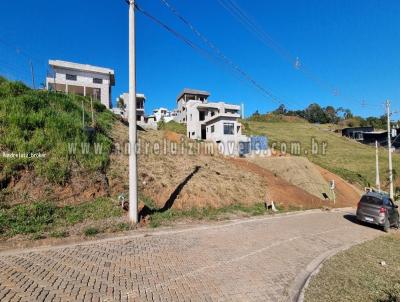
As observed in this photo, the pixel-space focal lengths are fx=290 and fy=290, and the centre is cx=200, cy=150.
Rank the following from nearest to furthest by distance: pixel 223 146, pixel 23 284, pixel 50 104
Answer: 1. pixel 23 284
2. pixel 50 104
3. pixel 223 146

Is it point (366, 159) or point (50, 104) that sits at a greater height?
point (50, 104)

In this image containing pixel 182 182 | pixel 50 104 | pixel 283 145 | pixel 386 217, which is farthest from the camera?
pixel 283 145

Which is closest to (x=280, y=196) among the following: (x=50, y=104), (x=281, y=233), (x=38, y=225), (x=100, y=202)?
(x=281, y=233)

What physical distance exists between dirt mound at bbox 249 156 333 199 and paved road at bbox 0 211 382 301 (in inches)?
545

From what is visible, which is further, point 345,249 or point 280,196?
point 280,196

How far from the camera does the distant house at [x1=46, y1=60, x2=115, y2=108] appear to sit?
3831 centimetres

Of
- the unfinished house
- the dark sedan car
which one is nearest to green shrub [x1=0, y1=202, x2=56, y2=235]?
the dark sedan car

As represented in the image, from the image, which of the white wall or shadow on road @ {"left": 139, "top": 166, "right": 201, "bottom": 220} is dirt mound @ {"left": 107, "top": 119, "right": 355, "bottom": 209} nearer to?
shadow on road @ {"left": 139, "top": 166, "right": 201, "bottom": 220}

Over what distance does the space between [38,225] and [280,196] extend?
15.0 meters

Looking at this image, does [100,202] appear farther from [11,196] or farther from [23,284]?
[23,284]

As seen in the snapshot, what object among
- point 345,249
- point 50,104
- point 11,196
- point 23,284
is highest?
point 50,104

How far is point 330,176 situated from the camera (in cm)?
3028

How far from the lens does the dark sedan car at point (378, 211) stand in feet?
48.7

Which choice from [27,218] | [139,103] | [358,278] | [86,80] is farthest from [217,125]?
[358,278]
